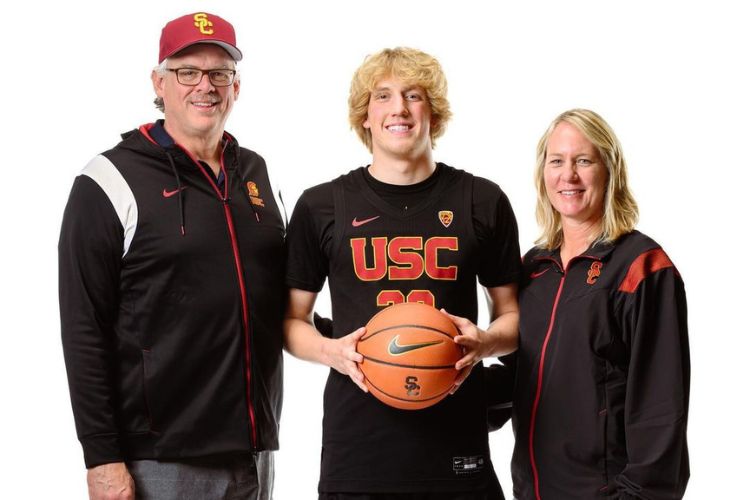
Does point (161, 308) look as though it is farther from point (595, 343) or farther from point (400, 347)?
point (595, 343)

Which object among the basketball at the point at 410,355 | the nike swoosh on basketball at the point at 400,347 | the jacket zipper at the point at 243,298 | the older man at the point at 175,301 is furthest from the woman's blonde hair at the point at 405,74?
the nike swoosh on basketball at the point at 400,347

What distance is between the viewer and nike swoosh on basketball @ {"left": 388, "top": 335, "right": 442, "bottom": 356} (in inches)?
118

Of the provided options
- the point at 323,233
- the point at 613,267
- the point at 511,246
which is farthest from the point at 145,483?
the point at 613,267

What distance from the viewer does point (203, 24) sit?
3488mm

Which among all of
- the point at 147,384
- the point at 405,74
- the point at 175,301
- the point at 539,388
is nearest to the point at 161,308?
the point at 175,301

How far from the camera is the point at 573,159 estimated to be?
333cm

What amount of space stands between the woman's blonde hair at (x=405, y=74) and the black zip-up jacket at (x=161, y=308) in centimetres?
69

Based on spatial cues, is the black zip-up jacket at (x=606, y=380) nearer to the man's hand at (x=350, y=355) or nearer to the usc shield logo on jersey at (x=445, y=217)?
the usc shield logo on jersey at (x=445, y=217)

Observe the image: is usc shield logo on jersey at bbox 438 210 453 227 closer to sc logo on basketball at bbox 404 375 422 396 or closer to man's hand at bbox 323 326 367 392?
man's hand at bbox 323 326 367 392

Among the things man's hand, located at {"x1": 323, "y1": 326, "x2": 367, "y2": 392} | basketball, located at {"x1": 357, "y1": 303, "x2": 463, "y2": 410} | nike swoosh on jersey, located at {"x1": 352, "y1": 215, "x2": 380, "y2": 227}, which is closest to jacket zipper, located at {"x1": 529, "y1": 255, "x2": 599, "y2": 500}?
basketball, located at {"x1": 357, "y1": 303, "x2": 463, "y2": 410}

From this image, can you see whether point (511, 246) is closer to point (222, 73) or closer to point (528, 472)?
point (528, 472)

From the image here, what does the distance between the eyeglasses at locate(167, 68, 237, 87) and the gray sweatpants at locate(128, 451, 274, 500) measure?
1.51m

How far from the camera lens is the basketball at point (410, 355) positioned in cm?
300

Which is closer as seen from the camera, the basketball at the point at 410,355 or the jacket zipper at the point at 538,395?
the basketball at the point at 410,355
